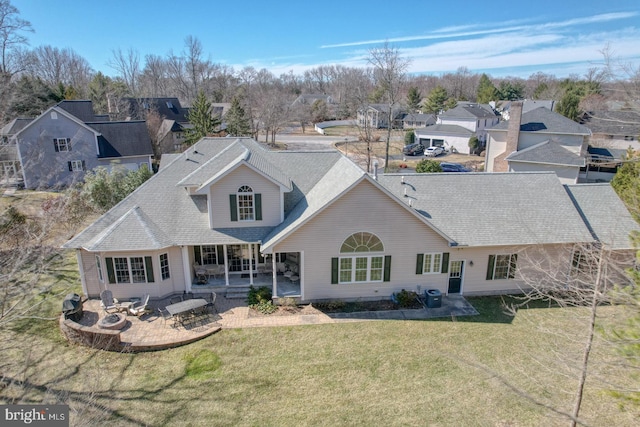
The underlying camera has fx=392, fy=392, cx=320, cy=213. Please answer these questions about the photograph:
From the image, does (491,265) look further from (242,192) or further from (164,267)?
(164,267)

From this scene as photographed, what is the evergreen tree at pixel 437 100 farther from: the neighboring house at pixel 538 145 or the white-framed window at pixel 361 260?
the white-framed window at pixel 361 260

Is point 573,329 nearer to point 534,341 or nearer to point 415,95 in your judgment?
point 534,341

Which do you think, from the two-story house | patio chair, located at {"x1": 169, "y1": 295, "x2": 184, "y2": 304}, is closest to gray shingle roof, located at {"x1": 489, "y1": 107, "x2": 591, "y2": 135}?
the two-story house


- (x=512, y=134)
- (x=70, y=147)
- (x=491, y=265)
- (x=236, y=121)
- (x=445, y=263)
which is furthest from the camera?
(x=236, y=121)

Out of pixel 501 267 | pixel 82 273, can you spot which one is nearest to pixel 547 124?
pixel 501 267

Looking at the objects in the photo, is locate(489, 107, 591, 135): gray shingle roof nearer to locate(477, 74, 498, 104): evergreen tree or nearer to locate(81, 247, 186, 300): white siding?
locate(81, 247, 186, 300): white siding

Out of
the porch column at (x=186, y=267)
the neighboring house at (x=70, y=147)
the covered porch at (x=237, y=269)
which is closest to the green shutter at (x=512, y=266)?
the covered porch at (x=237, y=269)
